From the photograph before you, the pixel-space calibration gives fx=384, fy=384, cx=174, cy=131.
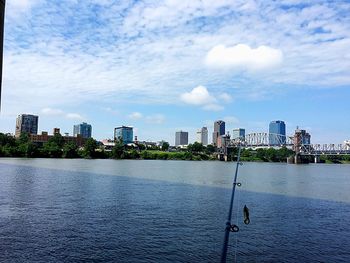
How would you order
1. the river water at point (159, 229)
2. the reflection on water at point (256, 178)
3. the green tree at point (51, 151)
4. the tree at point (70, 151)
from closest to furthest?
the river water at point (159, 229) → the reflection on water at point (256, 178) → the green tree at point (51, 151) → the tree at point (70, 151)

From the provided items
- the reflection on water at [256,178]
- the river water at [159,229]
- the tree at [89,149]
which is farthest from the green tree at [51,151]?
the river water at [159,229]

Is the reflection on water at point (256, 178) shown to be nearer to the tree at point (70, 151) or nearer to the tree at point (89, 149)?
the tree at point (70, 151)

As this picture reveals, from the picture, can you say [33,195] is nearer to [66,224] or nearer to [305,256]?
[66,224]

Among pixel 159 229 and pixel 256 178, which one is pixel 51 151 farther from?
pixel 159 229

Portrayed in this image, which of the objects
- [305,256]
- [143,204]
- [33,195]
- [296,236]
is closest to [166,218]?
[143,204]

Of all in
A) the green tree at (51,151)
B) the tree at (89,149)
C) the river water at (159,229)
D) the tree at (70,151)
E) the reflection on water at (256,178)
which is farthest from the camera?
the tree at (89,149)

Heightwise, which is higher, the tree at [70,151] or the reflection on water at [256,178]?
the tree at [70,151]

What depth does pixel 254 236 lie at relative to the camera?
22.1 meters

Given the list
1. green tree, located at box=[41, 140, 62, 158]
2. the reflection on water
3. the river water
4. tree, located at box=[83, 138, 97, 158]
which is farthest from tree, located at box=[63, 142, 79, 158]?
the river water

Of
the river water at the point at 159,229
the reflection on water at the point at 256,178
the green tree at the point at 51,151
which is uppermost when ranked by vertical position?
the green tree at the point at 51,151

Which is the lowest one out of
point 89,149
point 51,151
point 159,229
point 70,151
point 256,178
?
point 159,229

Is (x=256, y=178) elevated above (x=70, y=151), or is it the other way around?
(x=70, y=151)

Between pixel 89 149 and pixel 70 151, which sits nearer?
pixel 70 151

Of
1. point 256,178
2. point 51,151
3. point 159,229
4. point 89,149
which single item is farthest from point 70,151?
point 159,229
